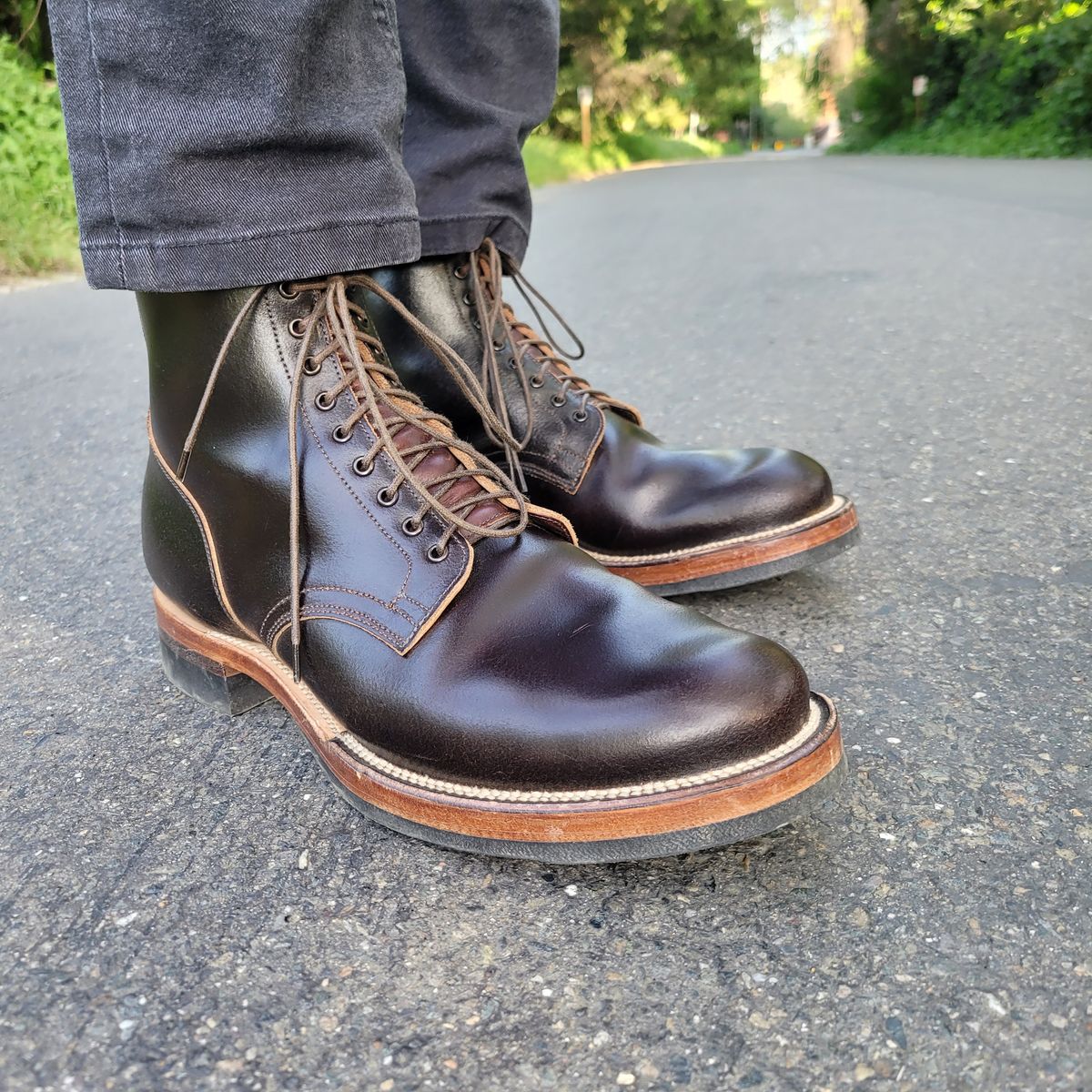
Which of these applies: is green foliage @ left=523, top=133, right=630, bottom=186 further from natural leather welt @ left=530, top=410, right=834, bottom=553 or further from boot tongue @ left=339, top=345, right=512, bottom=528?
boot tongue @ left=339, top=345, right=512, bottom=528

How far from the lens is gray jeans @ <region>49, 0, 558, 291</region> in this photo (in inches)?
34.1

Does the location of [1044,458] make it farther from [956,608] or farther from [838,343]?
[838,343]

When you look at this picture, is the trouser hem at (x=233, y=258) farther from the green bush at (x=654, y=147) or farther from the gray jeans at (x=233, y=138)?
the green bush at (x=654, y=147)

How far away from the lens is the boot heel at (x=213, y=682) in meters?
1.07

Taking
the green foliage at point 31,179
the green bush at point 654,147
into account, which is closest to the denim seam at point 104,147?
the green foliage at point 31,179

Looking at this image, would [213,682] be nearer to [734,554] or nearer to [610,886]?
[610,886]

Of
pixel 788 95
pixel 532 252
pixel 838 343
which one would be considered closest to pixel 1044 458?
pixel 838 343

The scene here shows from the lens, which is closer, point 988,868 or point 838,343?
point 988,868

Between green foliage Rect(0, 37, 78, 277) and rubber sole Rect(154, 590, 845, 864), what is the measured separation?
15.7ft

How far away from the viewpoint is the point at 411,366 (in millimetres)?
1258

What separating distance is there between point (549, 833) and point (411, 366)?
→ 651mm

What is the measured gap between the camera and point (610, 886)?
805 mm

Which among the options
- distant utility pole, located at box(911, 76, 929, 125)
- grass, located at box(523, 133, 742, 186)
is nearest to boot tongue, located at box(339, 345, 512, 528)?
grass, located at box(523, 133, 742, 186)

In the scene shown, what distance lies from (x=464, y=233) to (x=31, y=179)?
515 cm
